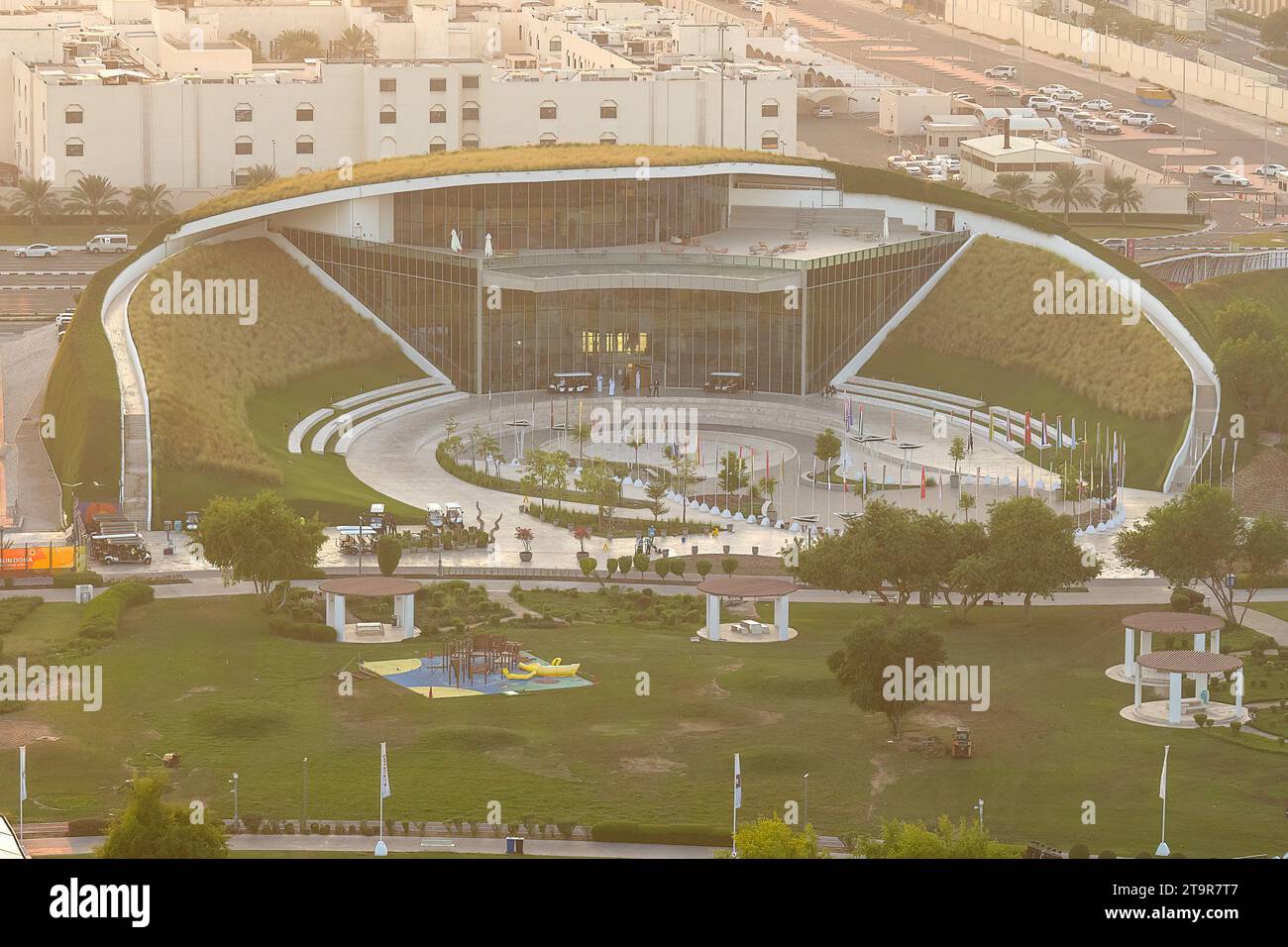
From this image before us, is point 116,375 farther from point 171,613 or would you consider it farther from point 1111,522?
point 1111,522

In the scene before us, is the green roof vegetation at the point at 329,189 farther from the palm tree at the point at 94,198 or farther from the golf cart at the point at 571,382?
the palm tree at the point at 94,198

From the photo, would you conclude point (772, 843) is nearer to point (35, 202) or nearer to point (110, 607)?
point (110, 607)

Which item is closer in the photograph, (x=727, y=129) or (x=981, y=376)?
(x=981, y=376)

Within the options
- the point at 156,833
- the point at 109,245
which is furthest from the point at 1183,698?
the point at 109,245

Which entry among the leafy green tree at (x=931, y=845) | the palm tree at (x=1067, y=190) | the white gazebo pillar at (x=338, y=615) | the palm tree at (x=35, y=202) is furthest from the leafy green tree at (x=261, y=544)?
the palm tree at (x=1067, y=190)

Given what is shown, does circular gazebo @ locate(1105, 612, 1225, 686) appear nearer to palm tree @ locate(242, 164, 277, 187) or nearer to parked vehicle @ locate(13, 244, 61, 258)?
palm tree @ locate(242, 164, 277, 187)

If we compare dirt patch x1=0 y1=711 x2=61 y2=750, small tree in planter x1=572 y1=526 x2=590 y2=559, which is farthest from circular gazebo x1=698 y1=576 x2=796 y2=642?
dirt patch x1=0 y1=711 x2=61 y2=750

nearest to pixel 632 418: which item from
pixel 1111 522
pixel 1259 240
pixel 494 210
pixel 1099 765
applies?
pixel 494 210
